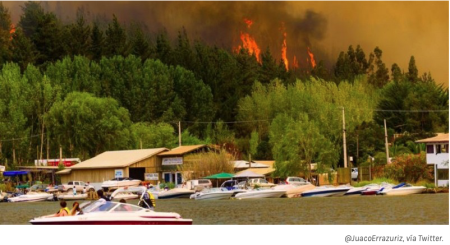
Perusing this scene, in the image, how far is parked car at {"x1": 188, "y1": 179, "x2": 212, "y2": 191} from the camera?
6507 cm

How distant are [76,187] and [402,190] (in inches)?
965

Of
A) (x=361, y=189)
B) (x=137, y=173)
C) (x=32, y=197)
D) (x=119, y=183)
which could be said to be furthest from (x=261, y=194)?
(x=137, y=173)

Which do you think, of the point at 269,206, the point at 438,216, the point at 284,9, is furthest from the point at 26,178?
the point at 438,216

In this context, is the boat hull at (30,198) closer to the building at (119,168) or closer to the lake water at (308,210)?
the lake water at (308,210)

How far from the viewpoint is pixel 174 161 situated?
241ft

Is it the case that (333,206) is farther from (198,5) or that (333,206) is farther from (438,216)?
(198,5)

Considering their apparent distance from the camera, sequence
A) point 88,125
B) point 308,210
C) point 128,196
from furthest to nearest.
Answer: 1. point 88,125
2. point 128,196
3. point 308,210

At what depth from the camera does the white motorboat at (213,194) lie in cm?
6077

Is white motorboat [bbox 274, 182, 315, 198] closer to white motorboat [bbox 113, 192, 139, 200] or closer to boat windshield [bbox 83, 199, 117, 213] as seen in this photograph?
white motorboat [bbox 113, 192, 139, 200]

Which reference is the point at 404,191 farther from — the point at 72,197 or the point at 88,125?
the point at 88,125

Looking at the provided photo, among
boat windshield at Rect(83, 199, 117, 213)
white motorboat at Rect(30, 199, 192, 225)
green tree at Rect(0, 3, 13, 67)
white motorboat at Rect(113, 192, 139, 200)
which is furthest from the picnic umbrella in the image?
green tree at Rect(0, 3, 13, 67)

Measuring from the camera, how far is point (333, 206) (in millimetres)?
49281

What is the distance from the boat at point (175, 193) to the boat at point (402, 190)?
493 inches
